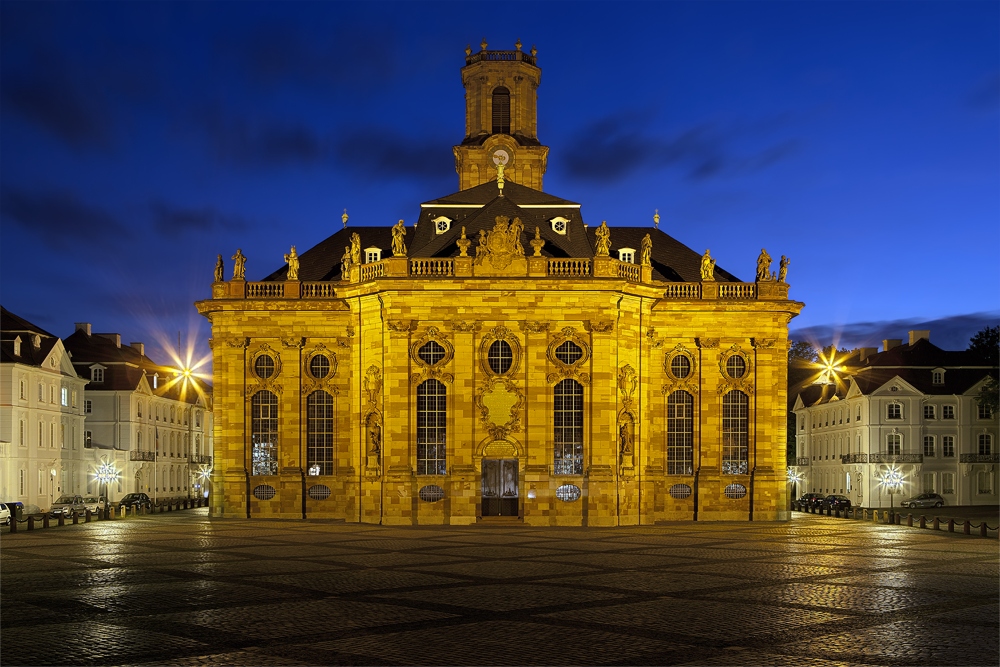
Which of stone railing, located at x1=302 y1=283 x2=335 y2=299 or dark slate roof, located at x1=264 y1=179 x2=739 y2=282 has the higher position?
dark slate roof, located at x1=264 y1=179 x2=739 y2=282

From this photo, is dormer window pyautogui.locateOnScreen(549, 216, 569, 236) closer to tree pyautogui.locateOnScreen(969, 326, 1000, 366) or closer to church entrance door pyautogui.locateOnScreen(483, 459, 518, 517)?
church entrance door pyautogui.locateOnScreen(483, 459, 518, 517)

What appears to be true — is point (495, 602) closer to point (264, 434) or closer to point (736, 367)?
point (264, 434)

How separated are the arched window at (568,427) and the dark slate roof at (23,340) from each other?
127 feet

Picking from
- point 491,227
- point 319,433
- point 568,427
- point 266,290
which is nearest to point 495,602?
point 568,427

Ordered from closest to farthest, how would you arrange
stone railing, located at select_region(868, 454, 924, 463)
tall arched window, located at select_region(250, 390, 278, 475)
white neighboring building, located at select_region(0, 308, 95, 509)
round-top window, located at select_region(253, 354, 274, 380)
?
tall arched window, located at select_region(250, 390, 278, 475) < round-top window, located at select_region(253, 354, 274, 380) < white neighboring building, located at select_region(0, 308, 95, 509) < stone railing, located at select_region(868, 454, 924, 463)

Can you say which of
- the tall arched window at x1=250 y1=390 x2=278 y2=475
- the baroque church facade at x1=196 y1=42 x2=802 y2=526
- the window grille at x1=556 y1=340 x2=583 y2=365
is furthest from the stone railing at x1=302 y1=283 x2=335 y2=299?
the window grille at x1=556 y1=340 x2=583 y2=365

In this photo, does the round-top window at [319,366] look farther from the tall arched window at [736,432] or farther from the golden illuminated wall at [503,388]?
the tall arched window at [736,432]

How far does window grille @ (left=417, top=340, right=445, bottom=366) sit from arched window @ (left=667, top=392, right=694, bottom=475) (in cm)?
1421

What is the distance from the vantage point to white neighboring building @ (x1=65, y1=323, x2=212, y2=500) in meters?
98.1

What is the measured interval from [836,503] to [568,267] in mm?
29499

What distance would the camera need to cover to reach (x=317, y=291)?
6725 cm

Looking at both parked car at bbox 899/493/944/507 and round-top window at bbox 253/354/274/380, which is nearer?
round-top window at bbox 253/354/274/380

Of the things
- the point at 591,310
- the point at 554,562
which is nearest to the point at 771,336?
the point at 591,310

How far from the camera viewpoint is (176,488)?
113m
